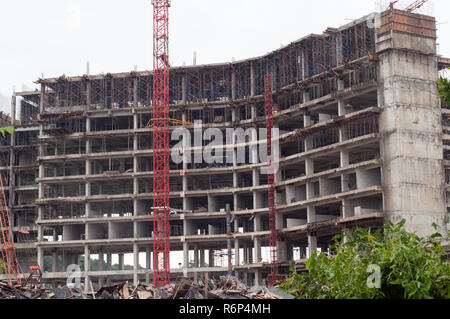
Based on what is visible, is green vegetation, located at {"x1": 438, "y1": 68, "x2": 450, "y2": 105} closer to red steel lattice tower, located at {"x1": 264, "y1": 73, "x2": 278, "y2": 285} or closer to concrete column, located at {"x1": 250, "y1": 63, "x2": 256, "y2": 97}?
red steel lattice tower, located at {"x1": 264, "y1": 73, "x2": 278, "y2": 285}

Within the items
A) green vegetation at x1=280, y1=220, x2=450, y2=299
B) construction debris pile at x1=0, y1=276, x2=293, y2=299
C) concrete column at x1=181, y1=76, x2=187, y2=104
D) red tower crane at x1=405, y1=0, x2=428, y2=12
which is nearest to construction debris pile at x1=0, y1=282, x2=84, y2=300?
construction debris pile at x1=0, y1=276, x2=293, y2=299

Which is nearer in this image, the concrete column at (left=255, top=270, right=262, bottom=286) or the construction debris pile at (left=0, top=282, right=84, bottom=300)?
the construction debris pile at (left=0, top=282, right=84, bottom=300)

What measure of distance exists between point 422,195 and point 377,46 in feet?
59.1

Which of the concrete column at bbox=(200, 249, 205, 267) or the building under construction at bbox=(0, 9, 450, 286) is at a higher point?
the building under construction at bbox=(0, 9, 450, 286)

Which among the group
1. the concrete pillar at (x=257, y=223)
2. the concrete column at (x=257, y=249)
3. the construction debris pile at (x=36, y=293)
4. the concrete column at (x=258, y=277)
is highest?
the concrete pillar at (x=257, y=223)

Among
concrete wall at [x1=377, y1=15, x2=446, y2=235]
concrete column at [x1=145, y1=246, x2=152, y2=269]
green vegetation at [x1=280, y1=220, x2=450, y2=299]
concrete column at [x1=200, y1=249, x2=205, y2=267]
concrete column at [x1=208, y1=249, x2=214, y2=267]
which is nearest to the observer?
green vegetation at [x1=280, y1=220, x2=450, y2=299]

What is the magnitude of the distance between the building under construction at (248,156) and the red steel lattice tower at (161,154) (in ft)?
7.23

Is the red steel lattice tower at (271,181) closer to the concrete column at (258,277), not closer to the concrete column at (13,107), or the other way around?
the concrete column at (258,277)

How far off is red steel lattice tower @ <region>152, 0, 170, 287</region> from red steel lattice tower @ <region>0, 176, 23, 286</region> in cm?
2139

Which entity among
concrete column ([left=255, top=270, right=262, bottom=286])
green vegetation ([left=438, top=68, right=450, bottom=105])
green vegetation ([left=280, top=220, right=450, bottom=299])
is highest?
green vegetation ([left=438, top=68, right=450, bottom=105])

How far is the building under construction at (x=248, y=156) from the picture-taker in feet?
250

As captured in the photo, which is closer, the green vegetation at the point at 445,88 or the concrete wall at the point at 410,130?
the green vegetation at the point at 445,88

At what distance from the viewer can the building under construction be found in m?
76.1

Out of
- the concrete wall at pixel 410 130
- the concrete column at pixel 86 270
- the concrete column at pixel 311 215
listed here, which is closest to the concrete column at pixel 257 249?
the concrete column at pixel 311 215
